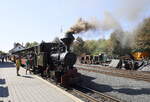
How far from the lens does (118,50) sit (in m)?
53.1

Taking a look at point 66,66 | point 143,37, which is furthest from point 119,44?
point 66,66

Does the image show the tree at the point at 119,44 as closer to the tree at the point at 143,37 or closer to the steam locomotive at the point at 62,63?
the tree at the point at 143,37

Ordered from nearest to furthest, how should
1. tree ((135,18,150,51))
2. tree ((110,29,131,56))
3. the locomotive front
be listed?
the locomotive front
tree ((135,18,150,51))
tree ((110,29,131,56))

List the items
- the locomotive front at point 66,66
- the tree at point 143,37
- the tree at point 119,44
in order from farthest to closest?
1. the tree at point 119,44
2. the tree at point 143,37
3. the locomotive front at point 66,66

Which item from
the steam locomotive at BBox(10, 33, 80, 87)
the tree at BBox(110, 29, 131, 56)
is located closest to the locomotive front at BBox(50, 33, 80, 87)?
the steam locomotive at BBox(10, 33, 80, 87)

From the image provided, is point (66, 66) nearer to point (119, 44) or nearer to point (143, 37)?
point (143, 37)

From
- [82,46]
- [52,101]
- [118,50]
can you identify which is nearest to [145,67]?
[52,101]

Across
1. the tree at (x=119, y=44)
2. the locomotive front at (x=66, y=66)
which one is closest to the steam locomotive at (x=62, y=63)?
the locomotive front at (x=66, y=66)

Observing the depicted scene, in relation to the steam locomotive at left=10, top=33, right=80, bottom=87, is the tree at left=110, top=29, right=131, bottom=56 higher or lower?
higher

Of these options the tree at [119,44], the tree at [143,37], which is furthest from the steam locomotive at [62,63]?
the tree at [119,44]

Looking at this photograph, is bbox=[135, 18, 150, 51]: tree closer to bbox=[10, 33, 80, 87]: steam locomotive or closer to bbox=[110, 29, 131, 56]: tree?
bbox=[110, 29, 131, 56]: tree

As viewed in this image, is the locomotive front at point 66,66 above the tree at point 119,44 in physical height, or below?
below

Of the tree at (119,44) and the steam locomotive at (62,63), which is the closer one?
the steam locomotive at (62,63)

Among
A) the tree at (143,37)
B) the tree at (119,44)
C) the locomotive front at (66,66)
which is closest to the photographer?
the locomotive front at (66,66)
